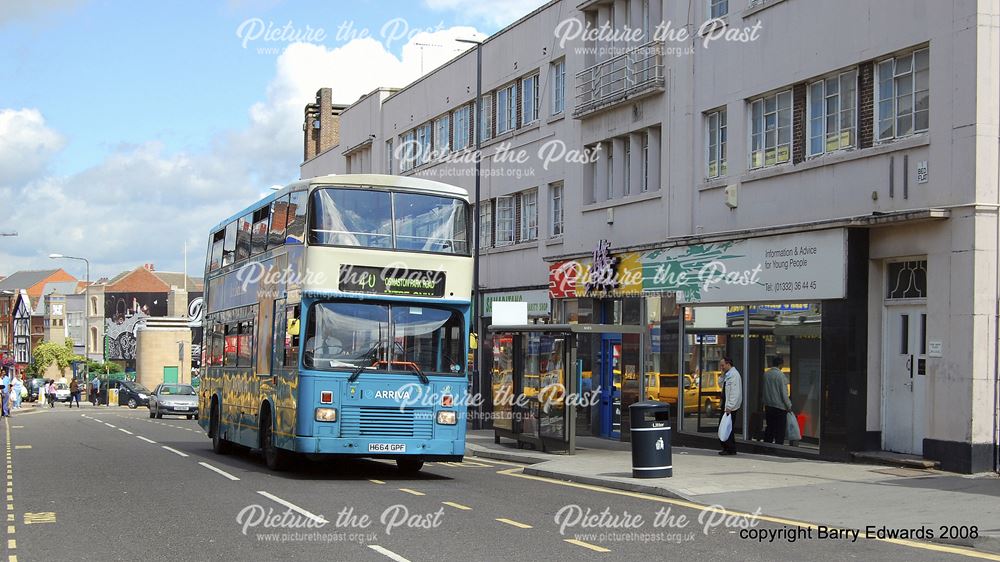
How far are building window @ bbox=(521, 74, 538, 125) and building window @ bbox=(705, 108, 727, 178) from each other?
911 centimetres

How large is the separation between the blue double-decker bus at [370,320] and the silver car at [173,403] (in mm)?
30248

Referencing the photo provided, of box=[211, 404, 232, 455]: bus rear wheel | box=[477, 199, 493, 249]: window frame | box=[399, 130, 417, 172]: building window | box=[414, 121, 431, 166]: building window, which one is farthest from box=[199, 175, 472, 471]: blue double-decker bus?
box=[399, 130, 417, 172]: building window

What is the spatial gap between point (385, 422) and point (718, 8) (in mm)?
12268

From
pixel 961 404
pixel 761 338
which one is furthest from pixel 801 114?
pixel 961 404

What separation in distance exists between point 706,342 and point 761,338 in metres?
1.97

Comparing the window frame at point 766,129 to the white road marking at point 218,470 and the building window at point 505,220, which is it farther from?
the building window at point 505,220

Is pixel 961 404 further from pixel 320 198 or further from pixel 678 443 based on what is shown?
pixel 320 198

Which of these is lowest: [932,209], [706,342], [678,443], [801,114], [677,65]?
[678,443]

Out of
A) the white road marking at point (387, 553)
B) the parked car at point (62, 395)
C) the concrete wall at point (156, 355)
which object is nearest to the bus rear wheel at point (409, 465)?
the white road marking at point (387, 553)

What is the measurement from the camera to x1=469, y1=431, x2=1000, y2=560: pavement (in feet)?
42.4

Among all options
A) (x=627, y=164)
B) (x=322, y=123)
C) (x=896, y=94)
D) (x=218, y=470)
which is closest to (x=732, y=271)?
(x=896, y=94)

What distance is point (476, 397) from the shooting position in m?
33.4

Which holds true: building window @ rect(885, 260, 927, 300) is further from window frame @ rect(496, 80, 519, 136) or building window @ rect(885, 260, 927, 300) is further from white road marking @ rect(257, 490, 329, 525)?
window frame @ rect(496, 80, 519, 136)

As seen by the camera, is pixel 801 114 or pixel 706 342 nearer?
pixel 801 114
